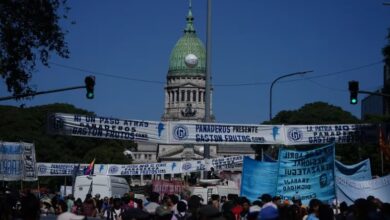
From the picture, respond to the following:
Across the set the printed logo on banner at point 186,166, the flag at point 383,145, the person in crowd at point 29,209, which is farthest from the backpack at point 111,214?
the printed logo on banner at point 186,166

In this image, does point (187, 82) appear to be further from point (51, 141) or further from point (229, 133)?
point (229, 133)

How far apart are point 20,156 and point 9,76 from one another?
7214mm

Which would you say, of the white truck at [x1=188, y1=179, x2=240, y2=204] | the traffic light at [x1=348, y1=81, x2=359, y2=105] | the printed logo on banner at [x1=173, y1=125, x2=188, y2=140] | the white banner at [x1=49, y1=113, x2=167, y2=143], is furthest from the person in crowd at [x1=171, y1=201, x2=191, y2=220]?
the white truck at [x1=188, y1=179, x2=240, y2=204]

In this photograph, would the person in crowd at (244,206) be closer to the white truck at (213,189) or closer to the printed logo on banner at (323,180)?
the printed logo on banner at (323,180)

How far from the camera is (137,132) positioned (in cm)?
2772

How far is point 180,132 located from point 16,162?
5.90m

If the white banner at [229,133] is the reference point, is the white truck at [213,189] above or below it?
below

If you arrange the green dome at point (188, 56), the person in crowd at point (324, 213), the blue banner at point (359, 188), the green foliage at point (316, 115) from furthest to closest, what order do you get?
the green dome at point (188, 56), the green foliage at point (316, 115), the blue banner at point (359, 188), the person in crowd at point (324, 213)

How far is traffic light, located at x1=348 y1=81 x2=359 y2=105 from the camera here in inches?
1127

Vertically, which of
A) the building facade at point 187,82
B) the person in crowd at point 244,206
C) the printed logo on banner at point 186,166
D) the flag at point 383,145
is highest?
the building facade at point 187,82

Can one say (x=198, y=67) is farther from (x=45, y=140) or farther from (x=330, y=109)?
(x=45, y=140)

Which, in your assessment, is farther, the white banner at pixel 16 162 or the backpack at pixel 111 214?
the white banner at pixel 16 162

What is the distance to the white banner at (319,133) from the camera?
1141 inches

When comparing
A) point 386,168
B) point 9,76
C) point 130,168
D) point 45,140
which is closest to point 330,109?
point 45,140
